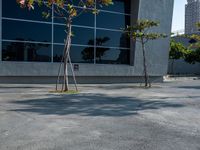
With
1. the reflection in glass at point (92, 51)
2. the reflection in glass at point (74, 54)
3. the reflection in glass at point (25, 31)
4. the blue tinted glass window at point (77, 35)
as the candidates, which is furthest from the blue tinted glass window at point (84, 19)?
the reflection in glass at point (25, 31)

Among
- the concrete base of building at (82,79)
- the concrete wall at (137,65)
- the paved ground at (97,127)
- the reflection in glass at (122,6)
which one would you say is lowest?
the concrete base of building at (82,79)

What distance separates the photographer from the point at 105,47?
30.5 meters

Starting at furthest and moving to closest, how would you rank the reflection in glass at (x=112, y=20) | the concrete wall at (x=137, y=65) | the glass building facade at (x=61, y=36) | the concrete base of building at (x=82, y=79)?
the reflection in glass at (x=112, y=20) → the concrete base of building at (x=82, y=79) → the concrete wall at (x=137, y=65) → the glass building facade at (x=61, y=36)

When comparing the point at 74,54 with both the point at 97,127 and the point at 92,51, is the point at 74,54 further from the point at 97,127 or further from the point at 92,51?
the point at 97,127

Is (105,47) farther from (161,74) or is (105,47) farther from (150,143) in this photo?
(150,143)

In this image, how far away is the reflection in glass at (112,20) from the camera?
30.5 m

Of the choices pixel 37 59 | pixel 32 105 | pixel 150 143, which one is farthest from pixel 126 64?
pixel 150 143

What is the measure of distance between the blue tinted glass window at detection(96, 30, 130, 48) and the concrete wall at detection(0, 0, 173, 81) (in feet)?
2.69

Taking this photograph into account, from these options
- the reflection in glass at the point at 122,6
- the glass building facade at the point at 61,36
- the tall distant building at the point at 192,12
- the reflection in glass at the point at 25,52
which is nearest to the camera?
the reflection in glass at the point at 25,52

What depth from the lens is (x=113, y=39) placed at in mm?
31062

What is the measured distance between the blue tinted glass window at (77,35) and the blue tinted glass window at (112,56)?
1309 millimetres

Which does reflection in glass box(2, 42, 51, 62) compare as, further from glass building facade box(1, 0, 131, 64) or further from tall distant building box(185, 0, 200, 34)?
tall distant building box(185, 0, 200, 34)

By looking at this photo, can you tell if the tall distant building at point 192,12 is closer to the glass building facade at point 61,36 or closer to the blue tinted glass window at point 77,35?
the glass building facade at point 61,36

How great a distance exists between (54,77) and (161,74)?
35.5 ft
